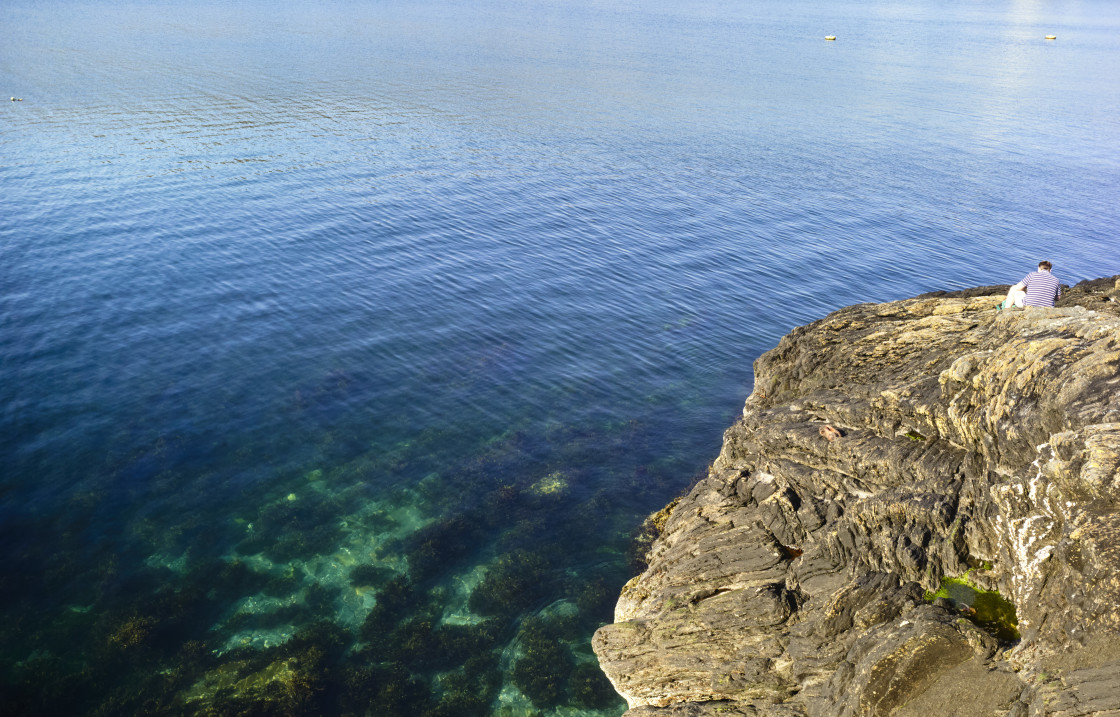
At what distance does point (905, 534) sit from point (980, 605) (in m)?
2.59

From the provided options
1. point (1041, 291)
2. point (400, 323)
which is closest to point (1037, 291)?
point (1041, 291)

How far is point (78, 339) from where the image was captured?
146ft

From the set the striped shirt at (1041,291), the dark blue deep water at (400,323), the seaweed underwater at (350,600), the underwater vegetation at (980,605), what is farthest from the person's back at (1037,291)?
the seaweed underwater at (350,600)

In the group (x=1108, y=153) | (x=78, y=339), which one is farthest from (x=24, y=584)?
(x=1108, y=153)

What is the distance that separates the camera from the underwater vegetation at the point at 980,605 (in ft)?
56.8

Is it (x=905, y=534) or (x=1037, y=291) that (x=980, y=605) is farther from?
(x=1037, y=291)

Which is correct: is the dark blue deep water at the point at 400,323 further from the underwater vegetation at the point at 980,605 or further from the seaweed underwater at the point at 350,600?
the underwater vegetation at the point at 980,605

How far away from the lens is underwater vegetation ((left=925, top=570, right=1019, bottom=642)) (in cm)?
1731

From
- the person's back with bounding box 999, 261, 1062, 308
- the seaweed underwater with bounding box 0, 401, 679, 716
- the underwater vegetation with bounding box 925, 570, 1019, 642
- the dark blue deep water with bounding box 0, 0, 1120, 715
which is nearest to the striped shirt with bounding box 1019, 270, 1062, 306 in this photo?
the person's back with bounding box 999, 261, 1062, 308

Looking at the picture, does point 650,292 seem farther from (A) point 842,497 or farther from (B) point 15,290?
(B) point 15,290

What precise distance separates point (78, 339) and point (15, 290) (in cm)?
929

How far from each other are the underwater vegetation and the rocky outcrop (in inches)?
5.1

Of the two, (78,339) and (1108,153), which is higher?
(1108,153)

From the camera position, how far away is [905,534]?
20.2 m
